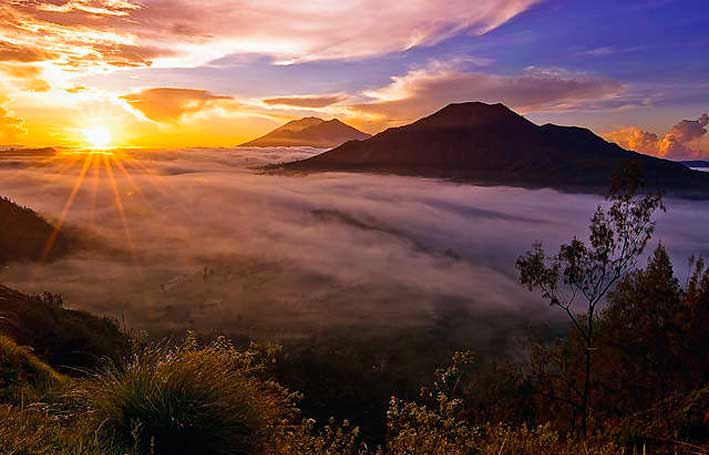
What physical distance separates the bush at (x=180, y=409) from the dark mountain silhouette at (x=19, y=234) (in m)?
162

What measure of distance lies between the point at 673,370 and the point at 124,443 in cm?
3096

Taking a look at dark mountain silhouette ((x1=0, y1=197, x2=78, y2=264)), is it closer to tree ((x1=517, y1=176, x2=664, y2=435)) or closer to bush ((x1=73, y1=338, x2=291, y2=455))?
tree ((x1=517, y1=176, x2=664, y2=435))

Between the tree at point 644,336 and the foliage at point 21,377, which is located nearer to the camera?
the foliage at point 21,377

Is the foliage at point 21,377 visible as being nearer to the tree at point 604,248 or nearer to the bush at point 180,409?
the bush at point 180,409

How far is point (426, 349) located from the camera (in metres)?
155

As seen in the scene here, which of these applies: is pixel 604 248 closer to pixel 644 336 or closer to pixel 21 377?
pixel 644 336

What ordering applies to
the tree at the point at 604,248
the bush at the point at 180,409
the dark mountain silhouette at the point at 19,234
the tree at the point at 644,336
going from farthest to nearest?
the dark mountain silhouette at the point at 19,234, the tree at the point at 644,336, the tree at the point at 604,248, the bush at the point at 180,409

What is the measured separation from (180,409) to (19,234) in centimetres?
18413

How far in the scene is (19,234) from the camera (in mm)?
158750

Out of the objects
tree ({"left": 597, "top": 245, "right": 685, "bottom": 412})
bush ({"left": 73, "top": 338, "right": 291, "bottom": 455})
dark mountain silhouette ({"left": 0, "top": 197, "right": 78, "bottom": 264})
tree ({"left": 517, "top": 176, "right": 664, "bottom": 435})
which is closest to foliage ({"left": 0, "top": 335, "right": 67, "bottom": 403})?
bush ({"left": 73, "top": 338, "right": 291, "bottom": 455})

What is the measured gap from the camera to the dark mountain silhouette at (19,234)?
148 m

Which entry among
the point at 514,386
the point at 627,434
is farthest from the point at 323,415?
the point at 627,434

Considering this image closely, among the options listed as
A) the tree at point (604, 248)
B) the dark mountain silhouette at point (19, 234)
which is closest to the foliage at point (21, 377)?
the tree at point (604, 248)

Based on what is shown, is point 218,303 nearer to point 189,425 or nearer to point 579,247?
point 579,247
